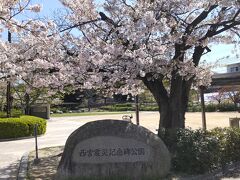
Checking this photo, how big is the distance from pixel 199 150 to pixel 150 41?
2.88 m

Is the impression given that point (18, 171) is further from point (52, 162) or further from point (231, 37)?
point (231, 37)

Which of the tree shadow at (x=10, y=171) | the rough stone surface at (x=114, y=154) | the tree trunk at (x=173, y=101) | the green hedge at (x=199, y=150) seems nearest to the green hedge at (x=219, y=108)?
the tree trunk at (x=173, y=101)

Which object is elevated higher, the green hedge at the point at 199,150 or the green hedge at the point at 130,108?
the green hedge at the point at 130,108

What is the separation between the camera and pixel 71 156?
9.72 meters

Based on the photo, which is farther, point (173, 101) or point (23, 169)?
point (173, 101)

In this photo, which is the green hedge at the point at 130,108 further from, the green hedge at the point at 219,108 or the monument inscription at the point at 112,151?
the monument inscription at the point at 112,151

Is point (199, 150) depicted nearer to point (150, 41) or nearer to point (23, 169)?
point (150, 41)

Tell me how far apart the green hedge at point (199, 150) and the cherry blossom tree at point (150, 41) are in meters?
1.72

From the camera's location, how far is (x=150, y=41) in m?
10.7

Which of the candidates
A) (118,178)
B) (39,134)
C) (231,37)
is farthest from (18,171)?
(39,134)

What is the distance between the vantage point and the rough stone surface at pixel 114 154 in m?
9.53

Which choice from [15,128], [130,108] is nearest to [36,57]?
[15,128]

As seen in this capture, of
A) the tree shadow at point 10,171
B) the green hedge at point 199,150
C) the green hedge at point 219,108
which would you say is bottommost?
the tree shadow at point 10,171

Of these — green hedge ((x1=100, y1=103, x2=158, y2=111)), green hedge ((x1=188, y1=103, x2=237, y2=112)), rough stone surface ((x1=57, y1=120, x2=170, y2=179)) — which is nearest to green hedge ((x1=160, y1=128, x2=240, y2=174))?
rough stone surface ((x1=57, y1=120, x2=170, y2=179))
